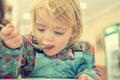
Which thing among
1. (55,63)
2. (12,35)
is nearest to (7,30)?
(12,35)

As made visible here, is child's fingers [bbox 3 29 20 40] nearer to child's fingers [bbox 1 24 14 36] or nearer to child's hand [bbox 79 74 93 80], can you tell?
child's fingers [bbox 1 24 14 36]

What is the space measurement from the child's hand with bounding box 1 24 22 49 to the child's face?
0.06m

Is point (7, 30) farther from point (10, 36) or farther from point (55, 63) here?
point (55, 63)

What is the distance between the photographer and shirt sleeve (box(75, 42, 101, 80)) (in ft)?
0.97

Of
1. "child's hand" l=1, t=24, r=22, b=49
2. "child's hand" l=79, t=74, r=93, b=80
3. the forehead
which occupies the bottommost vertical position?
"child's hand" l=79, t=74, r=93, b=80

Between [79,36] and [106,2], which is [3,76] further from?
[106,2]

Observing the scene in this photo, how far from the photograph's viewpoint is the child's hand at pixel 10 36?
21cm

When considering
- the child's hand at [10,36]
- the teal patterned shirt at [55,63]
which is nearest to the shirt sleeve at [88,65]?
the teal patterned shirt at [55,63]

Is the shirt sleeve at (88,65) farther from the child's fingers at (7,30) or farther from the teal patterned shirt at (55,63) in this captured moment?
the child's fingers at (7,30)

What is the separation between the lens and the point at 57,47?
29 cm

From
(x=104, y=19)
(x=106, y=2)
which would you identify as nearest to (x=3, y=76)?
(x=106, y=2)

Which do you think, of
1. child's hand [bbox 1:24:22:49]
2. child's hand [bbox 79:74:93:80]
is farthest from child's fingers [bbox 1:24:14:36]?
child's hand [bbox 79:74:93:80]

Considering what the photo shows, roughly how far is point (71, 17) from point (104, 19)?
143cm

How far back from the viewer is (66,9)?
0.29 metres
